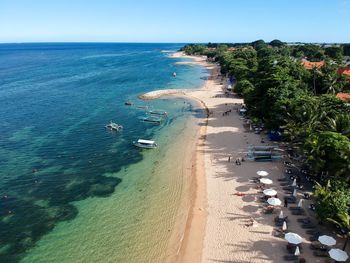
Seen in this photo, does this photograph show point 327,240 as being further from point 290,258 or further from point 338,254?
point 290,258

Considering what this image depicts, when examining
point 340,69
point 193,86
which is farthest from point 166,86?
point 340,69

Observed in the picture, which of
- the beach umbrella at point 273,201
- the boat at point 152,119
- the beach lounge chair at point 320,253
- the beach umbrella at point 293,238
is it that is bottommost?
the beach lounge chair at point 320,253

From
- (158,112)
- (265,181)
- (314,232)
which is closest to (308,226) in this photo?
Result: (314,232)

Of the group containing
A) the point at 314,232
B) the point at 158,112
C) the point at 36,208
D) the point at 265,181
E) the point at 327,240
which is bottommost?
the point at 36,208

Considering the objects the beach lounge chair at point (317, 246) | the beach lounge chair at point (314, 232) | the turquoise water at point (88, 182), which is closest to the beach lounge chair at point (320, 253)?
the beach lounge chair at point (317, 246)

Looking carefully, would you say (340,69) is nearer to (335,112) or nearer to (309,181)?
(335,112)

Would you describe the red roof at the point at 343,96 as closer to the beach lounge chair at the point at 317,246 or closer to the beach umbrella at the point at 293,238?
the beach lounge chair at the point at 317,246
